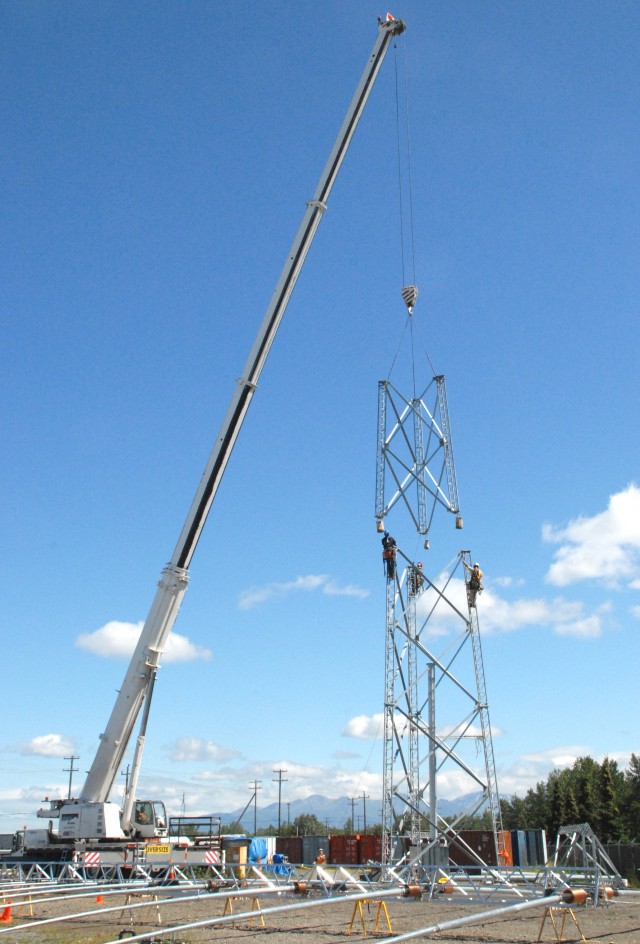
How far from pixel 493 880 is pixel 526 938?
16.0 ft

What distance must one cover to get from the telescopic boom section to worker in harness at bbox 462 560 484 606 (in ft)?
34.9

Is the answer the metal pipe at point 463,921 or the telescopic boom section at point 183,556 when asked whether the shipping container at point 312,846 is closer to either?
the telescopic boom section at point 183,556

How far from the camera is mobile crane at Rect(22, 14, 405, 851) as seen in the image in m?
30.4

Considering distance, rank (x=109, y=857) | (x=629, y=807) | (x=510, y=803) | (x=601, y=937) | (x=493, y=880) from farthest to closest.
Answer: (x=510, y=803), (x=629, y=807), (x=109, y=857), (x=493, y=880), (x=601, y=937)

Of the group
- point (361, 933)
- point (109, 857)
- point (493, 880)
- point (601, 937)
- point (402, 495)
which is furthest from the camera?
point (402, 495)

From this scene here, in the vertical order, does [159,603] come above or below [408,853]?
above

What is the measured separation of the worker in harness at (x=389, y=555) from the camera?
3247 centimetres

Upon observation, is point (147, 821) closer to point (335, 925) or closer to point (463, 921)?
point (335, 925)

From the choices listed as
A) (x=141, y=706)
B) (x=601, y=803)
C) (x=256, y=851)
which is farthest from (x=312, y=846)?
(x=141, y=706)

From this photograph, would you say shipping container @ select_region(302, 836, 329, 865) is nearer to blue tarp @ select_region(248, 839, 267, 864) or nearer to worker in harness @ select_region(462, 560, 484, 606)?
blue tarp @ select_region(248, 839, 267, 864)

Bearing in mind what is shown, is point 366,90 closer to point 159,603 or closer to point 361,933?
point 159,603

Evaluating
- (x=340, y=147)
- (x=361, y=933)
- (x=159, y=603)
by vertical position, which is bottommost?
(x=361, y=933)

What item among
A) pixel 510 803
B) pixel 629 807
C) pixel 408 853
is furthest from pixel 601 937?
pixel 510 803

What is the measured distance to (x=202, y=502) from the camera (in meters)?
31.9
